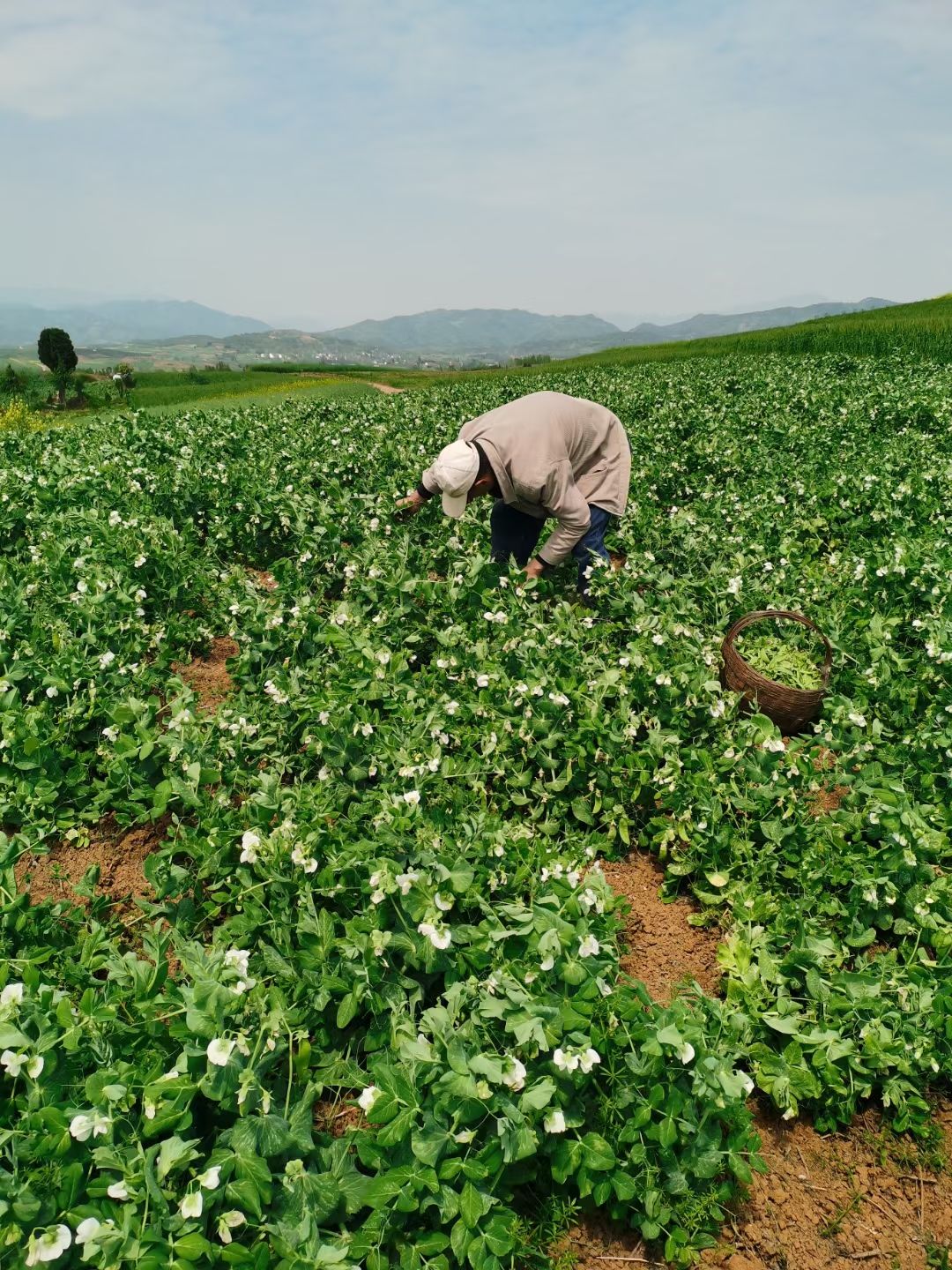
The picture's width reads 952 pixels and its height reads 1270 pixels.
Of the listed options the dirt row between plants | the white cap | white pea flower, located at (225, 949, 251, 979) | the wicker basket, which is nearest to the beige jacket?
the white cap

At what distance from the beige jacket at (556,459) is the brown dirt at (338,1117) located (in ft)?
11.5

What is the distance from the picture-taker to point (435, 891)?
255 centimetres

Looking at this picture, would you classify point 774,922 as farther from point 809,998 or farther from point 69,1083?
point 69,1083

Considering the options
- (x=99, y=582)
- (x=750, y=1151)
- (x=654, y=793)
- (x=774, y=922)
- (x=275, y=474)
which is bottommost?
(x=750, y=1151)

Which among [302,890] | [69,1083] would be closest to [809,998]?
[302,890]

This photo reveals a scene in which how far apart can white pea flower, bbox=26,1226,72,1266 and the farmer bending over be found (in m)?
3.87

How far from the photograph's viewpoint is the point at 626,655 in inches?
176

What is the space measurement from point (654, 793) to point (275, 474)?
20.9 feet

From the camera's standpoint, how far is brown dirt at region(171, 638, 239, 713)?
17.1 feet

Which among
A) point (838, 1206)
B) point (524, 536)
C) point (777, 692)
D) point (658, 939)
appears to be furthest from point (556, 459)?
point (838, 1206)

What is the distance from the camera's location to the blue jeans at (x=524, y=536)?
18.2ft

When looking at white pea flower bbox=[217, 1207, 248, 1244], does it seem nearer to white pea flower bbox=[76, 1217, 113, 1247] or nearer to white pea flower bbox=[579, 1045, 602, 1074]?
white pea flower bbox=[76, 1217, 113, 1247]

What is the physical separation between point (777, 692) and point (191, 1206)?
387 centimetres

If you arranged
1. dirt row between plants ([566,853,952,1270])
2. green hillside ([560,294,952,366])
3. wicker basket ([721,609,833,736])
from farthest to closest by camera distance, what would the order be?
green hillside ([560,294,952,366]) < wicker basket ([721,609,833,736]) < dirt row between plants ([566,853,952,1270])
